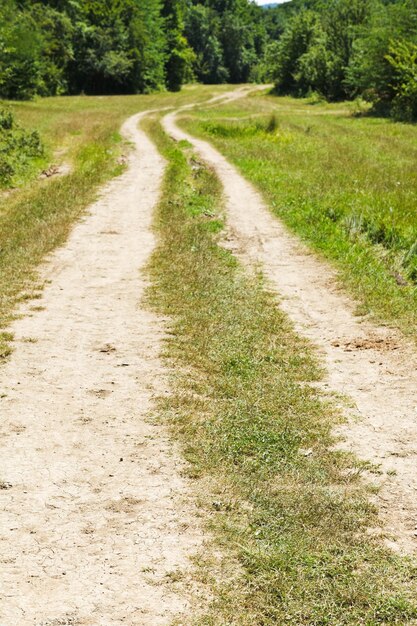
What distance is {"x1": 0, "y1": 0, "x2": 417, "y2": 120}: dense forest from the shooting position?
39688mm

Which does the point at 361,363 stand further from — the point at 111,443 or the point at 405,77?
the point at 405,77

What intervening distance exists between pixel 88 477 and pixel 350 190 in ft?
45.0

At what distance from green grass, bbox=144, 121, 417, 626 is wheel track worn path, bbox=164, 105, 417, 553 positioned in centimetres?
23

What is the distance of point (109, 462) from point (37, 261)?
6701 mm

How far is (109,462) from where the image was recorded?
5371 millimetres

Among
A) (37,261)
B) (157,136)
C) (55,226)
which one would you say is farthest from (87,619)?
(157,136)

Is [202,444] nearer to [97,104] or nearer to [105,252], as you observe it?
[105,252]

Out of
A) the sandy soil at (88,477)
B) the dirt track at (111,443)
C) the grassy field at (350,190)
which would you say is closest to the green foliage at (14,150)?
the grassy field at (350,190)

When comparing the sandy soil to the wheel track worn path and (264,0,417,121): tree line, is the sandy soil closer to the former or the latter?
the wheel track worn path

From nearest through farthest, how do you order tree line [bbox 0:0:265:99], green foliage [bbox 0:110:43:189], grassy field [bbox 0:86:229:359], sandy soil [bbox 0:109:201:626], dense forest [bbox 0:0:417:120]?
sandy soil [bbox 0:109:201:626] → grassy field [bbox 0:86:229:359] → green foliage [bbox 0:110:43:189] → dense forest [bbox 0:0:417:120] → tree line [bbox 0:0:265:99]

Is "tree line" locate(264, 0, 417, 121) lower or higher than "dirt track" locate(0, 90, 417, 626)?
higher

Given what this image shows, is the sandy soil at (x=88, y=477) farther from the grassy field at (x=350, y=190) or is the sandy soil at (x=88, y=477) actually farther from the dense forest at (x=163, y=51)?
the dense forest at (x=163, y=51)

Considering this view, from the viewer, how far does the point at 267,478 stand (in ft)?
16.9

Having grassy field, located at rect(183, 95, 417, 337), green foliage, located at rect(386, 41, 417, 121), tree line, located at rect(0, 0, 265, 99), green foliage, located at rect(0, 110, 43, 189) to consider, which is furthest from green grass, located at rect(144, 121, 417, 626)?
tree line, located at rect(0, 0, 265, 99)
